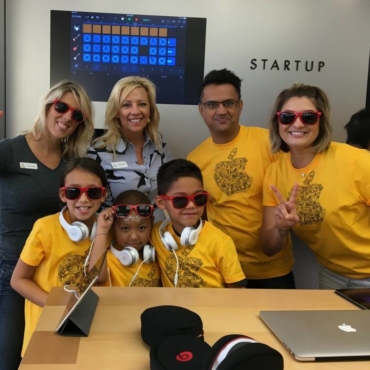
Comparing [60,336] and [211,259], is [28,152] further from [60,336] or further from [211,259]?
[60,336]

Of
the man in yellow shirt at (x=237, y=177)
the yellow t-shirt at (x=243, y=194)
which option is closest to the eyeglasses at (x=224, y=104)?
the man in yellow shirt at (x=237, y=177)

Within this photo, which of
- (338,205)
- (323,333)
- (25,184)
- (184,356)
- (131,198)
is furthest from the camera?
(25,184)

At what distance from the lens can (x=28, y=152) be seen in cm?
192

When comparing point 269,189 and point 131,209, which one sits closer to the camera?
point 131,209

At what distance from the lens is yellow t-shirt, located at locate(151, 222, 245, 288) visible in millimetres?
1551

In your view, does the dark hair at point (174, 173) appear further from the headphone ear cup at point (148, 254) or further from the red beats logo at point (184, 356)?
the red beats logo at point (184, 356)

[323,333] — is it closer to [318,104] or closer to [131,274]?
[131,274]

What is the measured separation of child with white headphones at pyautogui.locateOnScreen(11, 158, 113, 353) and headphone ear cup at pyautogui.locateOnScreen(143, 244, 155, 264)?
15 cm

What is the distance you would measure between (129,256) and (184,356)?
0.81 m

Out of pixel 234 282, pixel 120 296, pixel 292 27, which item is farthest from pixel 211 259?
pixel 292 27

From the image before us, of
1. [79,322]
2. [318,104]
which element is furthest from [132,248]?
[318,104]

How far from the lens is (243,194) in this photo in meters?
2.02

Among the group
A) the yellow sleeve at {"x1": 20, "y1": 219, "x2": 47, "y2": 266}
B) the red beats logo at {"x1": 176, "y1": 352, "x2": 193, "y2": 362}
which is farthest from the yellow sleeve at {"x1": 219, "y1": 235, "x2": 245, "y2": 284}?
the red beats logo at {"x1": 176, "y1": 352, "x2": 193, "y2": 362}

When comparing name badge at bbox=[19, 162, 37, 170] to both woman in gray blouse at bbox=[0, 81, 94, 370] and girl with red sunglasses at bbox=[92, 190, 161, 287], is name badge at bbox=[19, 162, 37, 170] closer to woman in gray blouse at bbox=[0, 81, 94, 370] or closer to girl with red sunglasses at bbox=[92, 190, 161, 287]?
woman in gray blouse at bbox=[0, 81, 94, 370]
